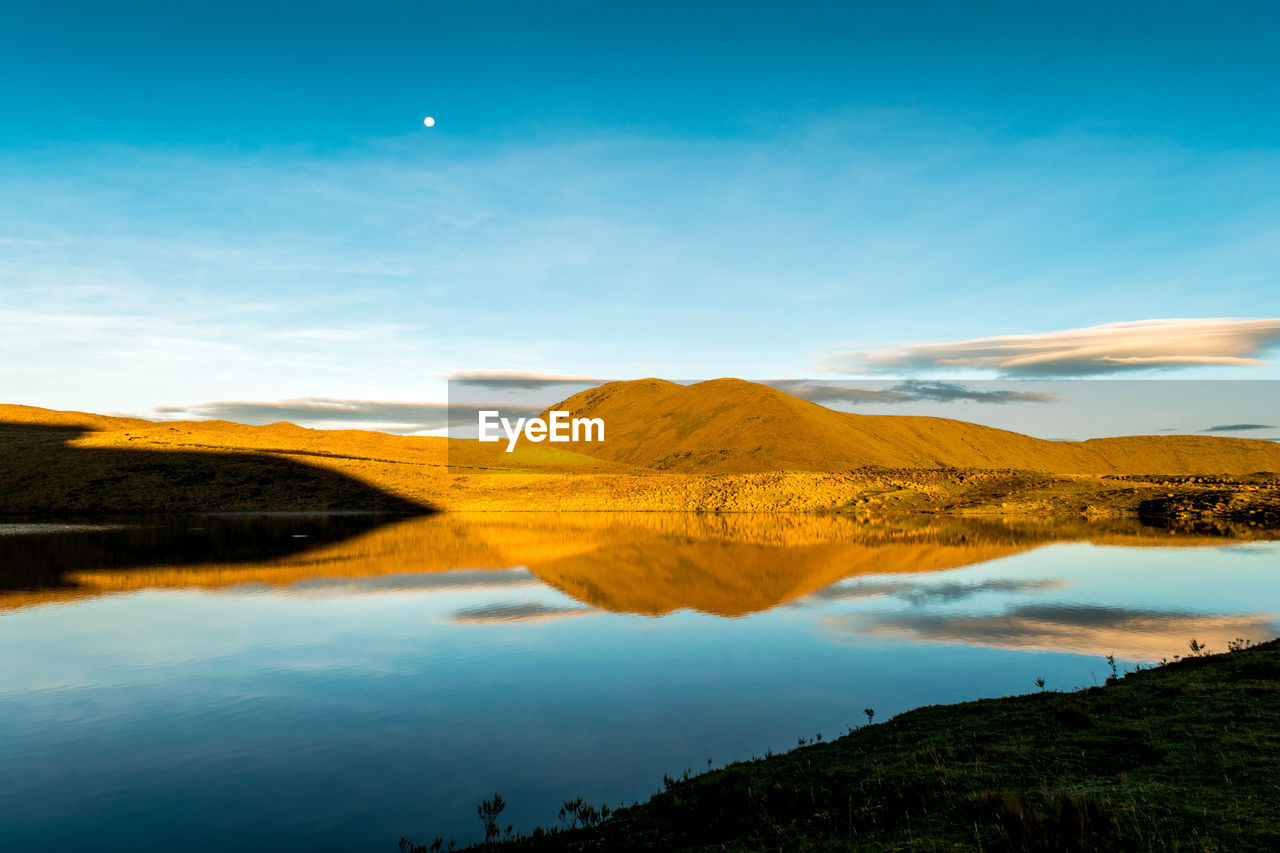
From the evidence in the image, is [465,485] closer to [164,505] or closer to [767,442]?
[164,505]

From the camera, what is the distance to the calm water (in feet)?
32.9

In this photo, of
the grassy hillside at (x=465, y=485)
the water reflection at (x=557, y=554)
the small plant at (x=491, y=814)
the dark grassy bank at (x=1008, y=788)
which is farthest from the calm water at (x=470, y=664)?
the grassy hillside at (x=465, y=485)

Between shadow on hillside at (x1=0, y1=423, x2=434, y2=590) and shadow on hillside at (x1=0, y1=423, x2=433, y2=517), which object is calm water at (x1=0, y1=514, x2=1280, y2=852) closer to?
shadow on hillside at (x1=0, y1=423, x2=434, y2=590)

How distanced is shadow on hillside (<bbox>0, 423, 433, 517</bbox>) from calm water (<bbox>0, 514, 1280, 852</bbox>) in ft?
145

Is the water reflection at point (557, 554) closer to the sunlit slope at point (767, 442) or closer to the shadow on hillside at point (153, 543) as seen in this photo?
the shadow on hillside at point (153, 543)

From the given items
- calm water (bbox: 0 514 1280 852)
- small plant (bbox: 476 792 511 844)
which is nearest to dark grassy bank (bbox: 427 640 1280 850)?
small plant (bbox: 476 792 511 844)

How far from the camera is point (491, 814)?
9.31m

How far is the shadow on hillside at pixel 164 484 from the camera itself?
77.0 metres

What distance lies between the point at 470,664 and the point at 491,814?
819 cm

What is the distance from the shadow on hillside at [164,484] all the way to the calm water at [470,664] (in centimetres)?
4418

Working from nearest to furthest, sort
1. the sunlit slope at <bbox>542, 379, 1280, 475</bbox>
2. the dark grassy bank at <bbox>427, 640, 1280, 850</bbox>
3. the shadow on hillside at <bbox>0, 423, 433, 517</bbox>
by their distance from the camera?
the dark grassy bank at <bbox>427, 640, 1280, 850</bbox> → the shadow on hillside at <bbox>0, 423, 433, 517</bbox> → the sunlit slope at <bbox>542, 379, 1280, 475</bbox>

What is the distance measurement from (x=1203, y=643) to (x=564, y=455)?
119m

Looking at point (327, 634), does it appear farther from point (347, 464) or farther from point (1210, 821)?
point (347, 464)

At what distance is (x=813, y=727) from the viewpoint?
12.8m
